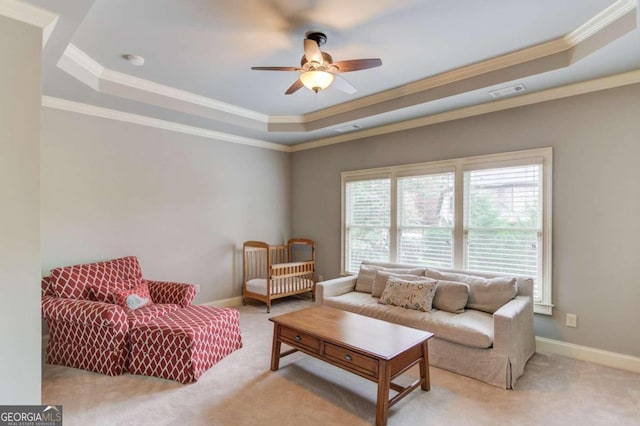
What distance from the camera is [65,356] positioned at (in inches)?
119

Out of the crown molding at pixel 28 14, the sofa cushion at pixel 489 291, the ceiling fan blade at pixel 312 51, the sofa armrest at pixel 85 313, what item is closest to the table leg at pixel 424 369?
the sofa cushion at pixel 489 291

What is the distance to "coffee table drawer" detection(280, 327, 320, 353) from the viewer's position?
269 cm

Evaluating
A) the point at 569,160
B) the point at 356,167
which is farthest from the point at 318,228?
the point at 569,160

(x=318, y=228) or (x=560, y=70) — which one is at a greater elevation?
(x=560, y=70)

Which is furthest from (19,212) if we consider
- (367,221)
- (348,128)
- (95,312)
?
(367,221)

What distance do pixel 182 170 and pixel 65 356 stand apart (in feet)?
8.31

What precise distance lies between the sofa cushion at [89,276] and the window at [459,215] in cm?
297

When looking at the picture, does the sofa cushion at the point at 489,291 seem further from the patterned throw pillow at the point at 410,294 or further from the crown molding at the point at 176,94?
the crown molding at the point at 176,94

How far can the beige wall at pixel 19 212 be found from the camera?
6.43ft

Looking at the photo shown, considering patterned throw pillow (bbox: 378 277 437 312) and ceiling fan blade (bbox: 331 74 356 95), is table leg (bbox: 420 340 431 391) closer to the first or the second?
patterned throw pillow (bbox: 378 277 437 312)

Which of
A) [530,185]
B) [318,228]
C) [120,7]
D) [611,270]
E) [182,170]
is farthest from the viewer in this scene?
[318,228]

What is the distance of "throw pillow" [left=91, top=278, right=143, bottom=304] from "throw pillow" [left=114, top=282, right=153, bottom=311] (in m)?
0.08

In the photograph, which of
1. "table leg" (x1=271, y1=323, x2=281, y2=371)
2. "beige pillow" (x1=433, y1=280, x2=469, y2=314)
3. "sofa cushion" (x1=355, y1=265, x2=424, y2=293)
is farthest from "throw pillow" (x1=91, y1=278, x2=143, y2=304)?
"beige pillow" (x1=433, y1=280, x2=469, y2=314)

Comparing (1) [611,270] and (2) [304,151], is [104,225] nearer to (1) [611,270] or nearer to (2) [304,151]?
(2) [304,151]
